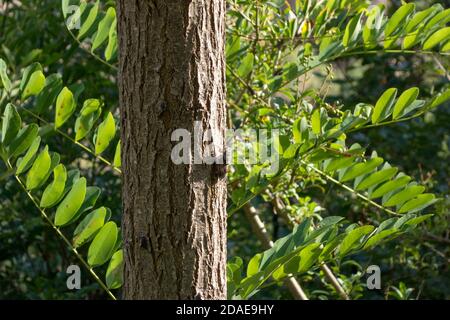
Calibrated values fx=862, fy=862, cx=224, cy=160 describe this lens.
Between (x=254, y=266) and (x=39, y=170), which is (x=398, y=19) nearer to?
(x=254, y=266)

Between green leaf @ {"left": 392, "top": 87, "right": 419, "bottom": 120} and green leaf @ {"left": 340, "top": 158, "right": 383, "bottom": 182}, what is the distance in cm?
11

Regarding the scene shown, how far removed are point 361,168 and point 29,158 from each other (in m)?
0.71

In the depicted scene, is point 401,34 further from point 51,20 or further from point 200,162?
point 51,20

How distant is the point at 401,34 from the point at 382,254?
1.21 m

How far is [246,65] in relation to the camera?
2.07 meters

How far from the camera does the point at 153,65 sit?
1320 millimetres

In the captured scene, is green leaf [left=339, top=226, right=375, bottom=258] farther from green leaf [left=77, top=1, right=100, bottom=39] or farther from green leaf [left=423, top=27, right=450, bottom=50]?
green leaf [left=77, top=1, right=100, bottom=39]

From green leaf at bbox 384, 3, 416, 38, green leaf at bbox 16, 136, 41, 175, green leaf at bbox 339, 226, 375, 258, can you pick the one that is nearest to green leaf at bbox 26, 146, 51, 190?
green leaf at bbox 16, 136, 41, 175

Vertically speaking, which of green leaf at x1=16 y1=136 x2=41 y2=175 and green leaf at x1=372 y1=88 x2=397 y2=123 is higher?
green leaf at x1=372 y1=88 x2=397 y2=123

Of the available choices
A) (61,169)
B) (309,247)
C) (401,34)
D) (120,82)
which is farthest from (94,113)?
(401,34)

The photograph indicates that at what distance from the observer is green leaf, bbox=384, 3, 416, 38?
6.30 ft

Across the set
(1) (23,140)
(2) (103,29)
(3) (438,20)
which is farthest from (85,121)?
(3) (438,20)

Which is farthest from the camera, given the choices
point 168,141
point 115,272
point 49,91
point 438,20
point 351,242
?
point 438,20

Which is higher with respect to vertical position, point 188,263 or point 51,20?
point 51,20
